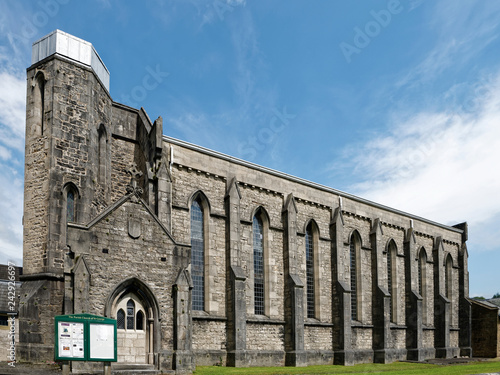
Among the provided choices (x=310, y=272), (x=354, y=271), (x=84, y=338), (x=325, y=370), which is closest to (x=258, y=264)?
(x=310, y=272)

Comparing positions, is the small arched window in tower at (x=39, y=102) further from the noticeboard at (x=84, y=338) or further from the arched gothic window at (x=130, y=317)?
the noticeboard at (x=84, y=338)

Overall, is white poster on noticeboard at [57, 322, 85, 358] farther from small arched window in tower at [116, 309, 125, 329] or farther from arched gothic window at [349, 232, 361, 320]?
arched gothic window at [349, 232, 361, 320]

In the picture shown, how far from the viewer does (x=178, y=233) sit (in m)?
24.4

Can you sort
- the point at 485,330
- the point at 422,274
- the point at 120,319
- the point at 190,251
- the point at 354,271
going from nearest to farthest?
the point at 120,319 < the point at 190,251 < the point at 354,271 < the point at 422,274 < the point at 485,330

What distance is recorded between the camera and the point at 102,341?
1379 cm

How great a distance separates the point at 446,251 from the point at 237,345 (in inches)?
1007

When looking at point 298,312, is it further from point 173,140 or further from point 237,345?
point 173,140

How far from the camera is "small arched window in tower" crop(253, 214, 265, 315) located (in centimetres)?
2784

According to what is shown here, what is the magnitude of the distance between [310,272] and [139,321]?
15496 mm

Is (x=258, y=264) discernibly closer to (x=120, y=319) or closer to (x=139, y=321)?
(x=139, y=321)

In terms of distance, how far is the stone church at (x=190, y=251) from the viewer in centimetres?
1773

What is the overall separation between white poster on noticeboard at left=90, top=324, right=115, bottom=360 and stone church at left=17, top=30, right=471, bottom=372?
2.53 metres

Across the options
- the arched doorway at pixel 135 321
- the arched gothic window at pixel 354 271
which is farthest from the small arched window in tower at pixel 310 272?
the arched doorway at pixel 135 321

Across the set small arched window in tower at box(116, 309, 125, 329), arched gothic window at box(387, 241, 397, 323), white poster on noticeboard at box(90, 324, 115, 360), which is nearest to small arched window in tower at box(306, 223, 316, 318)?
arched gothic window at box(387, 241, 397, 323)
